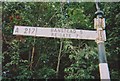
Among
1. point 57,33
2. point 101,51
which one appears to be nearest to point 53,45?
point 57,33

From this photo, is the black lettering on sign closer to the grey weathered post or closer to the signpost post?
the signpost post

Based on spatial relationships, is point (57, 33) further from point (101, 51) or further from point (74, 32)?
point (101, 51)

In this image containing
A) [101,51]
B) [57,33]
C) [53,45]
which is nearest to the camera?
[101,51]

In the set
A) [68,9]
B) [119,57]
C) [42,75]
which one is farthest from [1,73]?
[119,57]

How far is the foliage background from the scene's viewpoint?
11.1 feet

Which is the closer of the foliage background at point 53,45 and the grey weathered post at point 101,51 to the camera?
the grey weathered post at point 101,51

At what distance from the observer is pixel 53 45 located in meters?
3.70

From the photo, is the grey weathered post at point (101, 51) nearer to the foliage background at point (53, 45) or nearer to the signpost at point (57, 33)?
the signpost at point (57, 33)

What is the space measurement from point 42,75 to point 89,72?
702 millimetres

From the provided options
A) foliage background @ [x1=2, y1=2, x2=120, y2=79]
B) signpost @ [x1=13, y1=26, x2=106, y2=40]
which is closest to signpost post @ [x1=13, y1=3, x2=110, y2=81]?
signpost @ [x1=13, y1=26, x2=106, y2=40]

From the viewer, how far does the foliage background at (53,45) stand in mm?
3391

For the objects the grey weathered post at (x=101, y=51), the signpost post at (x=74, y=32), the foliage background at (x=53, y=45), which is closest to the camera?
the grey weathered post at (x=101, y=51)

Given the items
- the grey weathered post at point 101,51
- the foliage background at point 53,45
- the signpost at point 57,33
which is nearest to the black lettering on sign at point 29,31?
the signpost at point 57,33

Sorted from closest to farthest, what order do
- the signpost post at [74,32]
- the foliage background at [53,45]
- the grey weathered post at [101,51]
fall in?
1. the grey weathered post at [101,51]
2. the signpost post at [74,32]
3. the foliage background at [53,45]
